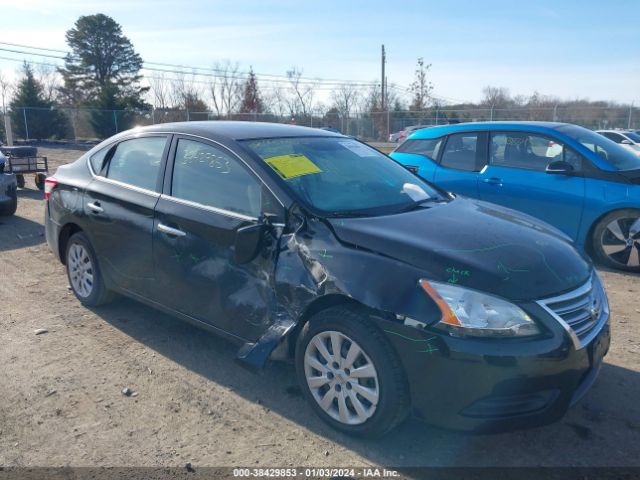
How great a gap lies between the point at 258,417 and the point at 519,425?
4.84 feet

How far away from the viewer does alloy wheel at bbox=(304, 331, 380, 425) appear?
9.43ft

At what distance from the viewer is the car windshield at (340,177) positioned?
3.49 metres

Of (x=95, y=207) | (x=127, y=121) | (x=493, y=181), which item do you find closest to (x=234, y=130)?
(x=95, y=207)

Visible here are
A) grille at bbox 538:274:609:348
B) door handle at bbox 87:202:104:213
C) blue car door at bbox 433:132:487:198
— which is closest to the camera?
grille at bbox 538:274:609:348

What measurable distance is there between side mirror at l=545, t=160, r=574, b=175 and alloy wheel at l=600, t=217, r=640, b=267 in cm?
74

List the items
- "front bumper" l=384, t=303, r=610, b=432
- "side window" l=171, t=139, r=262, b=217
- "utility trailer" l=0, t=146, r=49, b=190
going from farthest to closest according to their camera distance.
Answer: "utility trailer" l=0, t=146, r=49, b=190 → "side window" l=171, t=139, r=262, b=217 → "front bumper" l=384, t=303, r=610, b=432

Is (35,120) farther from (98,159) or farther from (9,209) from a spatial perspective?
(98,159)

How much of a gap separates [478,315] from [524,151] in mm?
4521

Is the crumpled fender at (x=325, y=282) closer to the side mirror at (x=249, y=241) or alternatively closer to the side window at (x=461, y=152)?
the side mirror at (x=249, y=241)

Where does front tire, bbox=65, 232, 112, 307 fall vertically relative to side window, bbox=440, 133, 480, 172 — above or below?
below

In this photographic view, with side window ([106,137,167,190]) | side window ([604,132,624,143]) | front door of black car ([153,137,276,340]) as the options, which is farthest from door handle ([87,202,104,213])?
side window ([604,132,624,143])

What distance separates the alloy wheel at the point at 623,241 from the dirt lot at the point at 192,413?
1.36 metres

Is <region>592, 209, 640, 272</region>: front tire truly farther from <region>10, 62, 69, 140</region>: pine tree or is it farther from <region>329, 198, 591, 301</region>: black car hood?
<region>10, 62, 69, 140</region>: pine tree

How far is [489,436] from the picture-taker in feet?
9.98
